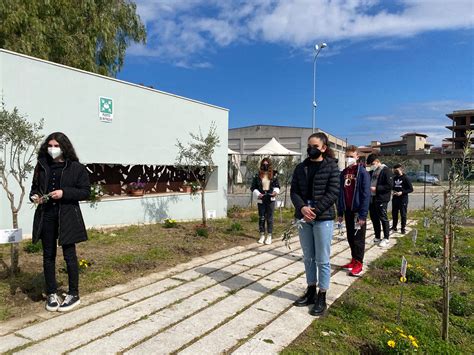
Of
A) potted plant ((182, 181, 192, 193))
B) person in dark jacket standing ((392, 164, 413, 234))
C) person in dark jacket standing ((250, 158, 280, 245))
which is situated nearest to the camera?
person in dark jacket standing ((250, 158, 280, 245))

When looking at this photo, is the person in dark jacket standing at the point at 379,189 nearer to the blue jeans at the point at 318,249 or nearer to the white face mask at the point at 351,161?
the white face mask at the point at 351,161

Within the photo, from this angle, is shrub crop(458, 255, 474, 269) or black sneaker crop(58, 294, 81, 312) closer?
black sneaker crop(58, 294, 81, 312)

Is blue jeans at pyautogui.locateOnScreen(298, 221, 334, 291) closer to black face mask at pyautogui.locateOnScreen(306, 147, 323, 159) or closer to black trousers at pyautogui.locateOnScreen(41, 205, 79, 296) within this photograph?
black face mask at pyautogui.locateOnScreen(306, 147, 323, 159)

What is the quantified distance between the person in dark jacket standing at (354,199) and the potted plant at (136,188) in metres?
5.97

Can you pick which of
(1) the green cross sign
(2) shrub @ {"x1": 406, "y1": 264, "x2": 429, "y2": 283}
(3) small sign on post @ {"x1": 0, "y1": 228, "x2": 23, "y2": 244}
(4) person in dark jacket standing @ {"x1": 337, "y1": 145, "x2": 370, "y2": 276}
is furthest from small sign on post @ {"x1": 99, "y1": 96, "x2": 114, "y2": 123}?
(2) shrub @ {"x1": 406, "y1": 264, "x2": 429, "y2": 283}

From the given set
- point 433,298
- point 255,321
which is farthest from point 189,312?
point 433,298

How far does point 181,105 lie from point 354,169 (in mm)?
6654

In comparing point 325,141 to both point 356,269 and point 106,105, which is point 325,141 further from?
point 106,105

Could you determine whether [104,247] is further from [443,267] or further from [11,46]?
[11,46]

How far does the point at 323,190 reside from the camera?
12.8 feet

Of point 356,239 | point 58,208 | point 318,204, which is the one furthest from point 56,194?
point 356,239

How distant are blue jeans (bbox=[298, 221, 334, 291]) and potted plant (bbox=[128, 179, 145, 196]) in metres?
6.66

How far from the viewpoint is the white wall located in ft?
23.1

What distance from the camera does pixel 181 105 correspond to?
426 inches
